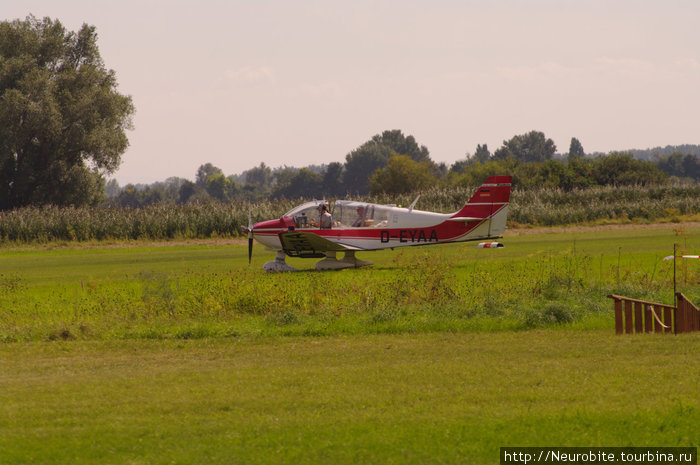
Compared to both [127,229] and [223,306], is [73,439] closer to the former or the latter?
[223,306]

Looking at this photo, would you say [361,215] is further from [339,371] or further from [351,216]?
[339,371]

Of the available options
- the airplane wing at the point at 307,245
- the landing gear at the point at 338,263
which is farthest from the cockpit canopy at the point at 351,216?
the landing gear at the point at 338,263

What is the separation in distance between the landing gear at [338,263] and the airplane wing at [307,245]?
0.93ft

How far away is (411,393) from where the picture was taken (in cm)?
891

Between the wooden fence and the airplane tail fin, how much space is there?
1311 centimetres

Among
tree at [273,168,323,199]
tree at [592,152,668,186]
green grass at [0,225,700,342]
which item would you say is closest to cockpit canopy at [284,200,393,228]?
green grass at [0,225,700,342]

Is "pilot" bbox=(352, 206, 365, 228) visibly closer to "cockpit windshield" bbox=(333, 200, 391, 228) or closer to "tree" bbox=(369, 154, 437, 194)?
"cockpit windshield" bbox=(333, 200, 391, 228)

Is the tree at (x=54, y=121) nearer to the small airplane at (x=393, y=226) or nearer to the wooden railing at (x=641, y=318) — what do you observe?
the small airplane at (x=393, y=226)

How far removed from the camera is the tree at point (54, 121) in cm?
6100

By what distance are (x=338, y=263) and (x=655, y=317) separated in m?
15.3

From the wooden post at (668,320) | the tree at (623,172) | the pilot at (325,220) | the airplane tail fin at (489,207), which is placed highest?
the tree at (623,172)

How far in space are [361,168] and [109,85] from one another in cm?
12050

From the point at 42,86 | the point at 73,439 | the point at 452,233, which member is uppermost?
the point at 42,86

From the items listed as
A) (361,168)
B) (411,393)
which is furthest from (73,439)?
(361,168)
